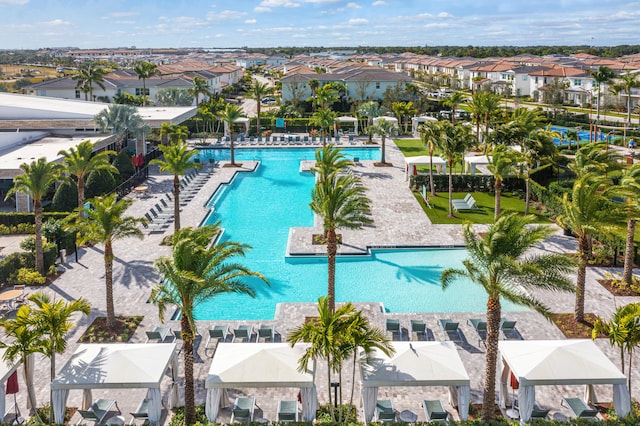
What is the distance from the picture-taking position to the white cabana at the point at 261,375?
1366 centimetres

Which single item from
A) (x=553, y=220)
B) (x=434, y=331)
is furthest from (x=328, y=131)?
(x=434, y=331)

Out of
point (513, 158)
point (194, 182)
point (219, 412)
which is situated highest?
point (513, 158)

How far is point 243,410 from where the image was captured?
1391cm

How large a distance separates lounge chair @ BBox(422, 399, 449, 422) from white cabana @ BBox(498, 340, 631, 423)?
1815mm

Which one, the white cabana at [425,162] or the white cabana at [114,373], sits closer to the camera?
the white cabana at [114,373]

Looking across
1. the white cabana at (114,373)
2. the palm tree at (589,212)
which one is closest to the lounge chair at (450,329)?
the palm tree at (589,212)

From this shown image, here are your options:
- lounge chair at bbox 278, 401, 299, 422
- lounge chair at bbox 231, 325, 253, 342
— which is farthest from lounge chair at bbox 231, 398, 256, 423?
lounge chair at bbox 231, 325, 253, 342

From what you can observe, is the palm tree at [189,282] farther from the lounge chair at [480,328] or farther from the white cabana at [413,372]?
the lounge chair at [480,328]

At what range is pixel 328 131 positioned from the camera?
2255 inches

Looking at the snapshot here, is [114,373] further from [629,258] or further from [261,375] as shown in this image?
[629,258]

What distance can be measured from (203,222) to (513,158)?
16307mm

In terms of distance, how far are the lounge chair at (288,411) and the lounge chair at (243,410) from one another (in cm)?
71

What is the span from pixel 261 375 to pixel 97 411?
166 inches

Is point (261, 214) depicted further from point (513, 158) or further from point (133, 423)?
point (133, 423)
